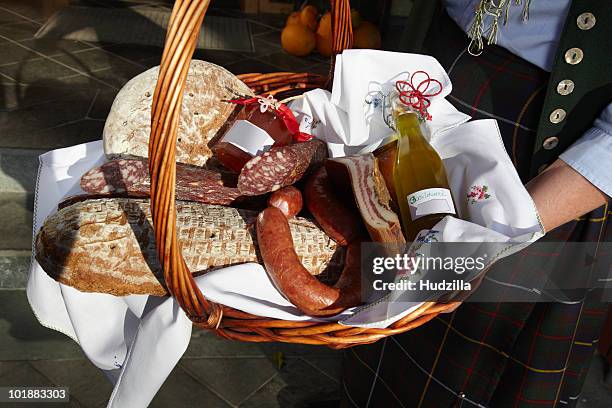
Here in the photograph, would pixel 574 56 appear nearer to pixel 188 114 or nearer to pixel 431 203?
pixel 431 203

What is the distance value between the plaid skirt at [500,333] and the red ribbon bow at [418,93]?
0.08 metres

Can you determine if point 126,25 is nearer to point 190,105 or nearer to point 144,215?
point 190,105

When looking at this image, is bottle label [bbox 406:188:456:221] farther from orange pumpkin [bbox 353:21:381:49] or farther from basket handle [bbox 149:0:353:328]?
orange pumpkin [bbox 353:21:381:49]

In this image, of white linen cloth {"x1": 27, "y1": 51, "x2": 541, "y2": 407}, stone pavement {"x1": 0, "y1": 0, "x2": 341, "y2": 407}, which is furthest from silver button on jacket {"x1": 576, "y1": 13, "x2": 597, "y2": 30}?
stone pavement {"x1": 0, "y1": 0, "x2": 341, "y2": 407}

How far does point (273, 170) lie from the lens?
3.04ft

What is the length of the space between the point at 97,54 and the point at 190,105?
2502 mm

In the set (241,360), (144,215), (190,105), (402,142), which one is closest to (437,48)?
(402,142)

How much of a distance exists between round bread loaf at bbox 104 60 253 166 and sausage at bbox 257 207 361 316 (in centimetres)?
34

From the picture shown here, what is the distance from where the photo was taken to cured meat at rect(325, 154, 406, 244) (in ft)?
2.72

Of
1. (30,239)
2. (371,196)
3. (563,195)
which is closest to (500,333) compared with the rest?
(563,195)

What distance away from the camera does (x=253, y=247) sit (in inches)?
33.5

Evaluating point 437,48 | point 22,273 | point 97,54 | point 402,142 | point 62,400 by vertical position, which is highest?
point 437,48

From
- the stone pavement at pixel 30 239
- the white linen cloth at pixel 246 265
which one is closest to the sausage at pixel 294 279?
the white linen cloth at pixel 246 265

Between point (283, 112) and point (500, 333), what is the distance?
0.67 m
